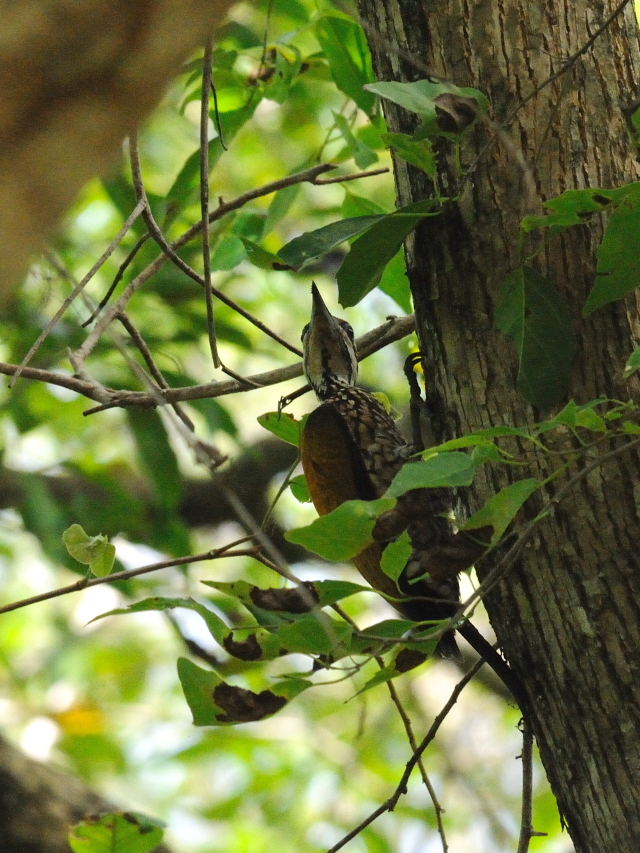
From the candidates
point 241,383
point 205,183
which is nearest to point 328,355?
point 241,383

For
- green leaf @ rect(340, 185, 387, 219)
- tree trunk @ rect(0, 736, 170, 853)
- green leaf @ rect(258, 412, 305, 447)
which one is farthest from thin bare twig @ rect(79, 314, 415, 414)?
tree trunk @ rect(0, 736, 170, 853)

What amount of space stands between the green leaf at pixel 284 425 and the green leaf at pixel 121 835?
2.93 feet

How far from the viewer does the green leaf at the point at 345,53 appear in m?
2.33

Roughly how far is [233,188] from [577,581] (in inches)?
243

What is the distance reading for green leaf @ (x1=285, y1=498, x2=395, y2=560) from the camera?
1265mm

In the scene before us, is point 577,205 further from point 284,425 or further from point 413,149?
point 284,425

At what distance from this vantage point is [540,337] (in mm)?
1568

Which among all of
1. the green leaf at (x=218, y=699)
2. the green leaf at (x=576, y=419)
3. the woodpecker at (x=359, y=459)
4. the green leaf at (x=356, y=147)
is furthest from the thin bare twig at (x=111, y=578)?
the green leaf at (x=356, y=147)

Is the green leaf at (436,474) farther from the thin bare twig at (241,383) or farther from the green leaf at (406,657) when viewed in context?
the thin bare twig at (241,383)

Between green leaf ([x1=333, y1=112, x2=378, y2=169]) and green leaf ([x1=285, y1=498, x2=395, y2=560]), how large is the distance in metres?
1.19

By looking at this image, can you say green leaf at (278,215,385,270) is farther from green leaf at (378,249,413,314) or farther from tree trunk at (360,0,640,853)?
green leaf at (378,249,413,314)

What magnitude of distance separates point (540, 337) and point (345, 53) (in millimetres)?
1151

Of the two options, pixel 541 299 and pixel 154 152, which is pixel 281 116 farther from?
pixel 541 299

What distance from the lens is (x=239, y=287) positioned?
23.2 feet
